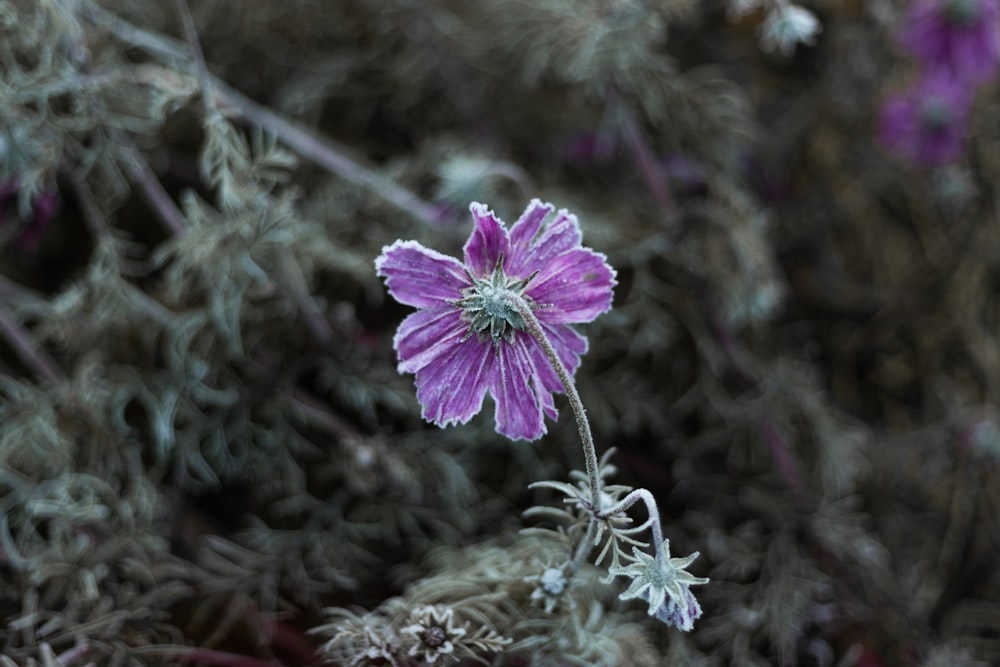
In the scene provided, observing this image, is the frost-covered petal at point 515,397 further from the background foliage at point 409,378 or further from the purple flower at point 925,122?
the purple flower at point 925,122

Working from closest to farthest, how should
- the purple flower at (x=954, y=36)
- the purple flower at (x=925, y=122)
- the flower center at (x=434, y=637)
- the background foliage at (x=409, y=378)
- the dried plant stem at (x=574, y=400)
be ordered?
the dried plant stem at (x=574, y=400)
the flower center at (x=434, y=637)
the background foliage at (x=409, y=378)
the purple flower at (x=954, y=36)
the purple flower at (x=925, y=122)

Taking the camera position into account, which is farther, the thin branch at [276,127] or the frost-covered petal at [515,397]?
the thin branch at [276,127]

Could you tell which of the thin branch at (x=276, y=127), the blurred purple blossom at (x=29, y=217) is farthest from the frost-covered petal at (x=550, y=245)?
the blurred purple blossom at (x=29, y=217)

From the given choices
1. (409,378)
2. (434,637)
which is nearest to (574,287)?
(434,637)

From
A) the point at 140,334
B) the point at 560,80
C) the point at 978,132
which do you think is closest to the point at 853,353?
the point at 978,132

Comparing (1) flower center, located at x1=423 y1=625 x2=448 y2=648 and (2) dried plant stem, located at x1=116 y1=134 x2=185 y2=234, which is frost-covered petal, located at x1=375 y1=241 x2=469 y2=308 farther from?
(2) dried plant stem, located at x1=116 y1=134 x2=185 y2=234

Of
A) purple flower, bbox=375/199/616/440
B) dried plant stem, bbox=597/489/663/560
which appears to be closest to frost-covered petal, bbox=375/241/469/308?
purple flower, bbox=375/199/616/440

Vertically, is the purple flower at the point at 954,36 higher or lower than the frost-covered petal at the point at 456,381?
higher

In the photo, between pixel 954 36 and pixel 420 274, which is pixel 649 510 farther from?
pixel 954 36
